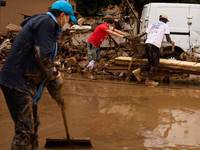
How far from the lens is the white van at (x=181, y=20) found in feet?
29.8

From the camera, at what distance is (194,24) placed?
9133 mm

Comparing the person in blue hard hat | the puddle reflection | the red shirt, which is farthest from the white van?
the person in blue hard hat

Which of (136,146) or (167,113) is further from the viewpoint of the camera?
(167,113)

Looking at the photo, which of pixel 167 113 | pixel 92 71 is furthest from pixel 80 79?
pixel 167 113

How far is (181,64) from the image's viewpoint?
753 centimetres

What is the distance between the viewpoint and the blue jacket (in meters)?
2.82

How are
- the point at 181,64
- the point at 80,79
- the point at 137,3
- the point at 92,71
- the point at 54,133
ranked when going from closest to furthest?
the point at 54,133
the point at 181,64
the point at 80,79
the point at 92,71
the point at 137,3

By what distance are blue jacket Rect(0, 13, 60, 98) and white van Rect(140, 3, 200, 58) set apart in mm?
6712

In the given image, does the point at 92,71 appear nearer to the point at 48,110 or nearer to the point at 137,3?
the point at 48,110

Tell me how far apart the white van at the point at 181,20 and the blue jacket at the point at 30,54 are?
671cm

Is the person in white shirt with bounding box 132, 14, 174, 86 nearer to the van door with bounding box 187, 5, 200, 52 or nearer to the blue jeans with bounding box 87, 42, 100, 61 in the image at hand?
the blue jeans with bounding box 87, 42, 100, 61

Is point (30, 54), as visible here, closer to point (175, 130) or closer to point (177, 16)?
point (175, 130)

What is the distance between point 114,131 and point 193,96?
3014 millimetres

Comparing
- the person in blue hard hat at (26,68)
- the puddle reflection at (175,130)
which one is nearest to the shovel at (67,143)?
the person in blue hard hat at (26,68)
